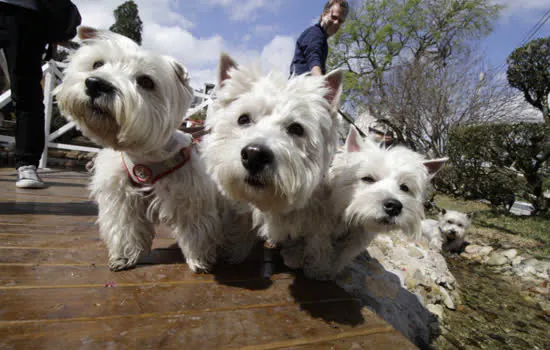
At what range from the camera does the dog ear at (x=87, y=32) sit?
83.2 inches

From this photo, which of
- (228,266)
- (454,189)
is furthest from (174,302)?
(454,189)

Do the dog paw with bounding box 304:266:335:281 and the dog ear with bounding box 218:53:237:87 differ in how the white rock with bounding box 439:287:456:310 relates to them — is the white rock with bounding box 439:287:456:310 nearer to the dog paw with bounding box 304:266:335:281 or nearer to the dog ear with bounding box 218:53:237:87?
the dog paw with bounding box 304:266:335:281

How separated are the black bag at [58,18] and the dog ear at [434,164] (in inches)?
154

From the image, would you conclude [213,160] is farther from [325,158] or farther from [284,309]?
[284,309]

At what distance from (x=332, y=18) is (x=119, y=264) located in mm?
3837

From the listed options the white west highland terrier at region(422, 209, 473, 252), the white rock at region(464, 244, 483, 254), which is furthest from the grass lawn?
the white west highland terrier at region(422, 209, 473, 252)

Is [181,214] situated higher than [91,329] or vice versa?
[181,214]

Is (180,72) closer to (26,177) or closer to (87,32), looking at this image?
(87,32)

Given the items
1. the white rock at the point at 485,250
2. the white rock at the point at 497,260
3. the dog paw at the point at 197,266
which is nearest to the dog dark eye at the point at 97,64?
the dog paw at the point at 197,266

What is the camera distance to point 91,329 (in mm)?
1355

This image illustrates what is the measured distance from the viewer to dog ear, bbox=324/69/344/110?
205cm

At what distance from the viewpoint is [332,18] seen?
4059 mm

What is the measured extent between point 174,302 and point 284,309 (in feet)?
2.08

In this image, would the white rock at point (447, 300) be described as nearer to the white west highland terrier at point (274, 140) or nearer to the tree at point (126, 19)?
the white west highland terrier at point (274, 140)
